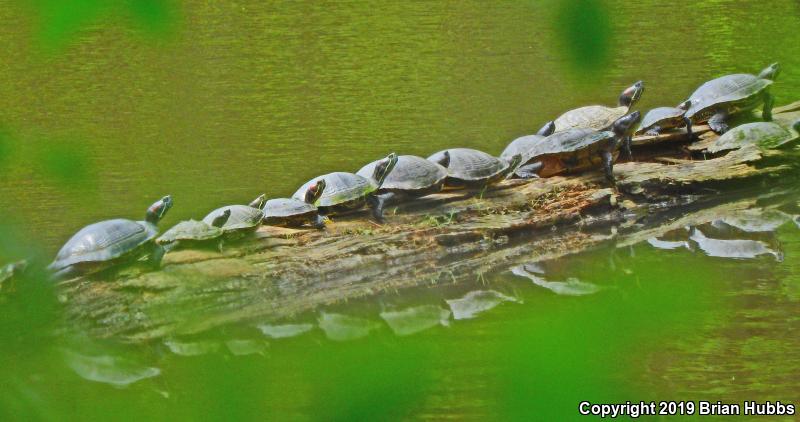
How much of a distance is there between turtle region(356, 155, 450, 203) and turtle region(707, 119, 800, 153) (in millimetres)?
1818

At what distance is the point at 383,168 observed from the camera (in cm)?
498

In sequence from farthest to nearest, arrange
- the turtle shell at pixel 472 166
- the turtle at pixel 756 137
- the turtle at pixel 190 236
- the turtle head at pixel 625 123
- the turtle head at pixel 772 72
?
1. the turtle head at pixel 772 72
2. the turtle at pixel 756 137
3. the turtle head at pixel 625 123
4. the turtle shell at pixel 472 166
5. the turtle at pixel 190 236

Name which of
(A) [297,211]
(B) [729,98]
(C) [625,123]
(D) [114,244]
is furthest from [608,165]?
(D) [114,244]

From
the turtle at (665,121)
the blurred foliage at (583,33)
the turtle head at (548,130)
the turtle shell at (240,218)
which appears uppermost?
the blurred foliage at (583,33)

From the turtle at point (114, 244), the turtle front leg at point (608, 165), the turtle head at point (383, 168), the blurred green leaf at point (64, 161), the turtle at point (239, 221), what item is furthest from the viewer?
the turtle front leg at point (608, 165)

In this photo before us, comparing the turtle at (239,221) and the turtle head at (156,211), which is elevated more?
the turtle head at (156,211)

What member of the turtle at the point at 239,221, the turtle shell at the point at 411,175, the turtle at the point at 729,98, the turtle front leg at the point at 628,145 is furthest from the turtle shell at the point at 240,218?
the turtle at the point at 729,98

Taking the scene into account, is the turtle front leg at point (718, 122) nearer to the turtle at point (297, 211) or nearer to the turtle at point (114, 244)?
the turtle at point (297, 211)

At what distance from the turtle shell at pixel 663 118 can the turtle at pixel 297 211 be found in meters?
2.27

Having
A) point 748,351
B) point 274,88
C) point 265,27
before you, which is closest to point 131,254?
point 748,351

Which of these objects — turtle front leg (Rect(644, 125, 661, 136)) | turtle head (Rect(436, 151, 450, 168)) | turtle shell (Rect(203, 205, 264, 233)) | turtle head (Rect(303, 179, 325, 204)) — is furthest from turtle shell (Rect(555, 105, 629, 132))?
turtle shell (Rect(203, 205, 264, 233))

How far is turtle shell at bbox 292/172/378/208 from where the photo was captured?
482 cm

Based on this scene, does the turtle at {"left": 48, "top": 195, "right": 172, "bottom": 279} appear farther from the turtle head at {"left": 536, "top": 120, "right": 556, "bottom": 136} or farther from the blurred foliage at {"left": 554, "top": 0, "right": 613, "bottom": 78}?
the blurred foliage at {"left": 554, "top": 0, "right": 613, "bottom": 78}

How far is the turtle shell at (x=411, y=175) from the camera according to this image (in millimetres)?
5012
